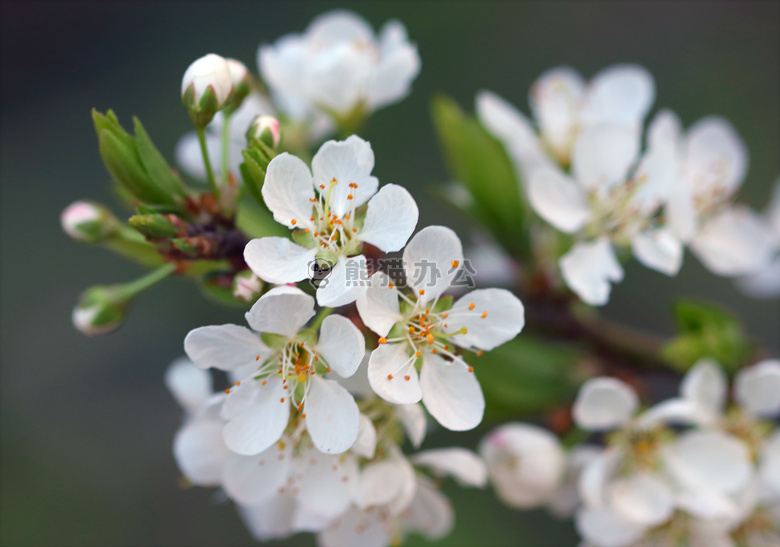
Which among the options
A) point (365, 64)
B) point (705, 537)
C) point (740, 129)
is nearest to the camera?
point (705, 537)

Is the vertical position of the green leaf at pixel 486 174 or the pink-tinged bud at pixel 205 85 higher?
the pink-tinged bud at pixel 205 85

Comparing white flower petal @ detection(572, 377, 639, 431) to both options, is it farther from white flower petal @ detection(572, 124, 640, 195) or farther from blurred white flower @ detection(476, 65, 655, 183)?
blurred white flower @ detection(476, 65, 655, 183)

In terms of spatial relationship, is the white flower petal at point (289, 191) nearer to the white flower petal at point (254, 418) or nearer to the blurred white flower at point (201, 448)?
the white flower petal at point (254, 418)

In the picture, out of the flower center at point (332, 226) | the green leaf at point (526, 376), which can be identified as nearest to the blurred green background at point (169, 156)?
the green leaf at point (526, 376)

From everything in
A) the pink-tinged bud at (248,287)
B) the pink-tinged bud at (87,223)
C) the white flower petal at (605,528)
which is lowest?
the white flower petal at (605,528)

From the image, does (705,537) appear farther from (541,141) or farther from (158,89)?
(158,89)

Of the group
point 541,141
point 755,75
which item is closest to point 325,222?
point 541,141

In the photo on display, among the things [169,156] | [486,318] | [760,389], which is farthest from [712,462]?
[169,156]
